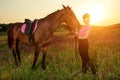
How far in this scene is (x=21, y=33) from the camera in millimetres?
12367

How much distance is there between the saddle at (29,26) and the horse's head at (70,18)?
5.12 ft

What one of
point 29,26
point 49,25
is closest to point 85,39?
point 49,25

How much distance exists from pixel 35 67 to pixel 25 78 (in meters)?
2.43

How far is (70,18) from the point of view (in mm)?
9914

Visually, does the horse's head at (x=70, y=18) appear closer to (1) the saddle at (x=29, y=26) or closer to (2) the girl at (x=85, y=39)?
(2) the girl at (x=85, y=39)

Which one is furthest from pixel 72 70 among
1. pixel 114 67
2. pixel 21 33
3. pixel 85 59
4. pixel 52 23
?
pixel 21 33

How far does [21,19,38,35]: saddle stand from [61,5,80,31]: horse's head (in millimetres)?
1560

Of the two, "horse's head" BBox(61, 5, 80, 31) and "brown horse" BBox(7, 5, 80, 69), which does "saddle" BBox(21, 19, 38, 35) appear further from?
"horse's head" BBox(61, 5, 80, 31)

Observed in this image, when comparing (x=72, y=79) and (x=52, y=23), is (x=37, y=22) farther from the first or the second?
(x=72, y=79)

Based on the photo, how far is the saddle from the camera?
437 inches

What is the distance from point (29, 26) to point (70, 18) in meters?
2.27

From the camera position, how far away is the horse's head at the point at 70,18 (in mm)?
9750

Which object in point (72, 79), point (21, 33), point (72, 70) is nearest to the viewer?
point (72, 79)

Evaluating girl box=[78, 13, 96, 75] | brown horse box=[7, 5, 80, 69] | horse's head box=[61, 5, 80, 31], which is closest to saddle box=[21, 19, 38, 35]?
brown horse box=[7, 5, 80, 69]
